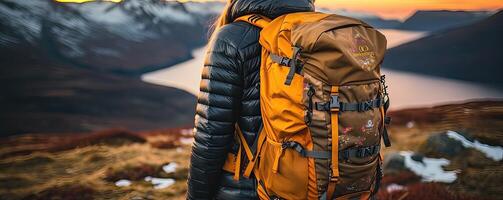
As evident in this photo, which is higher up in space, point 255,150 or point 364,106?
point 364,106

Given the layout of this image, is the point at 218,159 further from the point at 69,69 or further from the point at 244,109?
the point at 69,69

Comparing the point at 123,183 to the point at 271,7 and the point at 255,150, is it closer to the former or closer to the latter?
the point at 255,150

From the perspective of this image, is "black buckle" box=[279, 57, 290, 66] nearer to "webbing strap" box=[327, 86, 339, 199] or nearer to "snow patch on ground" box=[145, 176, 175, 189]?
"webbing strap" box=[327, 86, 339, 199]

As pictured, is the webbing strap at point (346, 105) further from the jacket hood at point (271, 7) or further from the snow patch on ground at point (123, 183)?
the snow patch on ground at point (123, 183)

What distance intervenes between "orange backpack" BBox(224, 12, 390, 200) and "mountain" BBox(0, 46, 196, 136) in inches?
1400

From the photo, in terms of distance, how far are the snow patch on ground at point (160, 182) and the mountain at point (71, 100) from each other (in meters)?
28.5

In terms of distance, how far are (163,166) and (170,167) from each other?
20 centimetres

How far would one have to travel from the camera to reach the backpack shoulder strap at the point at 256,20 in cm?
232

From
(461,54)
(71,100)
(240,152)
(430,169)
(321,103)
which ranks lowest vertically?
(71,100)

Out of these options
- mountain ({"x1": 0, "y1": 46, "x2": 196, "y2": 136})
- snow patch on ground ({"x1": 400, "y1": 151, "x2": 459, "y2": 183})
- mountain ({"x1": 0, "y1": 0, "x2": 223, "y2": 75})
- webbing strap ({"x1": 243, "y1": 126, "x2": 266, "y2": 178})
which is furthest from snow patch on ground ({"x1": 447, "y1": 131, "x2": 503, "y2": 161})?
mountain ({"x1": 0, "y1": 0, "x2": 223, "y2": 75})

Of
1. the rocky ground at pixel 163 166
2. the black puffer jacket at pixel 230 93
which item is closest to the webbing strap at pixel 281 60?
the black puffer jacket at pixel 230 93

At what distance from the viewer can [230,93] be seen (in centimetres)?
233

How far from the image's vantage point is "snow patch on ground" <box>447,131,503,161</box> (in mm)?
8451

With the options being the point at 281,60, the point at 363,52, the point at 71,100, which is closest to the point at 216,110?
the point at 281,60
